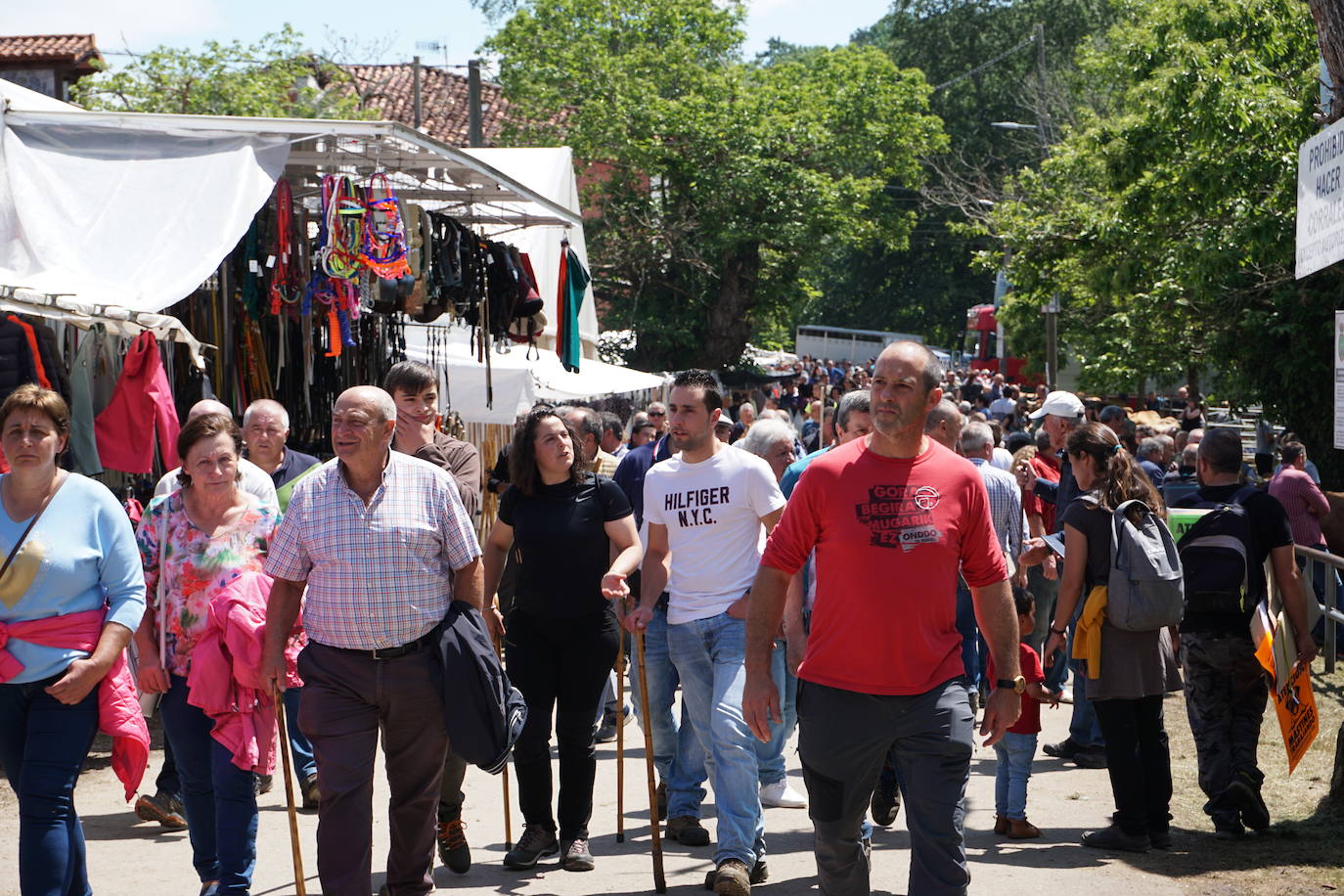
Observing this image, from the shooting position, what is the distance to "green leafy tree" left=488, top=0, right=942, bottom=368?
35469mm

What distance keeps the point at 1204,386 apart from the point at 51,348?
37.2 m

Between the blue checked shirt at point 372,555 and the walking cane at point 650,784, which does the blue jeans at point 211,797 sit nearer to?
the blue checked shirt at point 372,555

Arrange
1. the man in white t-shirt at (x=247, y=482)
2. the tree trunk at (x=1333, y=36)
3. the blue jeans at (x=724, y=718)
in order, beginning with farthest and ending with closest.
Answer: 1. the tree trunk at (x=1333, y=36)
2. the man in white t-shirt at (x=247, y=482)
3. the blue jeans at (x=724, y=718)

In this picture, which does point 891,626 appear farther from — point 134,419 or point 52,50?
point 52,50

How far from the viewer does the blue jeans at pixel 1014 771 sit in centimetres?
690

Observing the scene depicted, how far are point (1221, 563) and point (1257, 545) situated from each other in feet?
0.70

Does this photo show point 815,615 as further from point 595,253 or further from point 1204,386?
point 1204,386

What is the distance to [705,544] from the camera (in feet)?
20.9

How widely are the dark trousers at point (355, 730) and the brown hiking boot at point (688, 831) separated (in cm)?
201

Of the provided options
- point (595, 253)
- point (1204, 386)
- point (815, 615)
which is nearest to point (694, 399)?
point (815, 615)

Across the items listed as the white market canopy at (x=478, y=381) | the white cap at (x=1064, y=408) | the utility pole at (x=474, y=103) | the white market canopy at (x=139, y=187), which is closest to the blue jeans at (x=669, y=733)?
the white market canopy at (x=139, y=187)

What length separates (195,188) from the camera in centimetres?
932

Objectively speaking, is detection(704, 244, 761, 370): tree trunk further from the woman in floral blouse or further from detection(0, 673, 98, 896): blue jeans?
detection(0, 673, 98, 896): blue jeans

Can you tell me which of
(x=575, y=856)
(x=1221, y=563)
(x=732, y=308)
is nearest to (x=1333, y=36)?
(x=1221, y=563)
